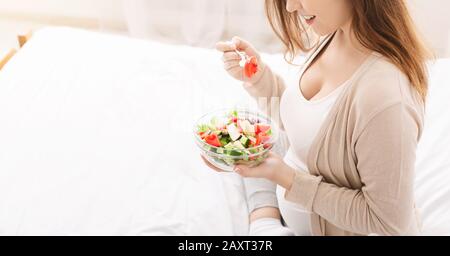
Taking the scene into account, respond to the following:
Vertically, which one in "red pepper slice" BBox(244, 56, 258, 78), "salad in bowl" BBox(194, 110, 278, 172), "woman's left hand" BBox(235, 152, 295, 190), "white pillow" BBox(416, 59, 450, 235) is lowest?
"white pillow" BBox(416, 59, 450, 235)

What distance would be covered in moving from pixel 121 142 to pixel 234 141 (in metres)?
0.58

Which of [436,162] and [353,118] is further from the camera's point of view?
A: [436,162]

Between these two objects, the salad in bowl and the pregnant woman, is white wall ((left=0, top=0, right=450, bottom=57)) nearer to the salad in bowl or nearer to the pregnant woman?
the pregnant woman

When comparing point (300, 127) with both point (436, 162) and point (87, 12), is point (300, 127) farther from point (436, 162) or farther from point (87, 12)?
point (87, 12)

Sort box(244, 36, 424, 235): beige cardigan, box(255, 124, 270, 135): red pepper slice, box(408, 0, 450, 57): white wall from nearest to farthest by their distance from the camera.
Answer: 1. box(244, 36, 424, 235): beige cardigan
2. box(255, 124, 270, 135): red pepper slice
3. box(408, 0, 450, 57): white wall

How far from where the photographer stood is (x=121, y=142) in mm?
1530

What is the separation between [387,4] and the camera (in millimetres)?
887

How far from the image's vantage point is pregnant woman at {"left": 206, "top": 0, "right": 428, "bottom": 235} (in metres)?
0.90

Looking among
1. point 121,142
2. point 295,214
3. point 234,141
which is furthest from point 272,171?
point 121,142

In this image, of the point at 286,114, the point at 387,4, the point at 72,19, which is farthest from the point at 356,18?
the point at 72,19

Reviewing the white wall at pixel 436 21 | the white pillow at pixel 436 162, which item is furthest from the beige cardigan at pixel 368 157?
the white wall at pixel 436 21

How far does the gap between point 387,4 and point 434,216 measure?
0.69m

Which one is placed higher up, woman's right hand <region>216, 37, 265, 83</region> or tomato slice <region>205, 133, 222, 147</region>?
woman's right hand <region>216, 37, 265, 83</region>

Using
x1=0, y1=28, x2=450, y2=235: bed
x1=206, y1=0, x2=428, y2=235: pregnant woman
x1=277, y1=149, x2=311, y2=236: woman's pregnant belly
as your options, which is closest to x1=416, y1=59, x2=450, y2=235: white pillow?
x1=0, y1=28, x2=450, y2=235: bed
